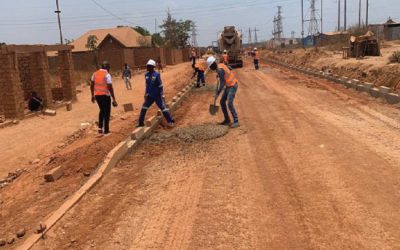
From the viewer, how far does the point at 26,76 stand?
58.6 feet

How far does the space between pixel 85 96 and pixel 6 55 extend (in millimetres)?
7682

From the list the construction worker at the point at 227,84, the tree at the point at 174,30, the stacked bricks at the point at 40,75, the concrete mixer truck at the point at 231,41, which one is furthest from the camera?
the tree at the point at 174,30

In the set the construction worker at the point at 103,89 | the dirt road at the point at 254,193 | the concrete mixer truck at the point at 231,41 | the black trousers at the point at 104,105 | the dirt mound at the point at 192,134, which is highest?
the concrete mixer truck at the point at 231,41

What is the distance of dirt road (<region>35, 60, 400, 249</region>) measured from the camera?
4.76m

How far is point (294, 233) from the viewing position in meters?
4.73

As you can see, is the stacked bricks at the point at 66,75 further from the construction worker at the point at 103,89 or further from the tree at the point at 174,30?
the tree at the point at 174,30

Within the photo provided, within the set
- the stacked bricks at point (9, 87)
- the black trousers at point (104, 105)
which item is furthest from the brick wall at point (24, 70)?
the black trousers at point (104, 105)

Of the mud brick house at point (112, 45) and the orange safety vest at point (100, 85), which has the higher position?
the mud brick house at point (112, 45)

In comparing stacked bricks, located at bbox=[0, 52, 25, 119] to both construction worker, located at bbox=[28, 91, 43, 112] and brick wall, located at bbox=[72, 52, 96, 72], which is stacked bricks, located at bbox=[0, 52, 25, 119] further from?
brick wall, located at bbox=[72, 52, 96, 72]

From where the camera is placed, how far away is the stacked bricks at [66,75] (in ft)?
65.9

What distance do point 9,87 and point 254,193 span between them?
1166cm

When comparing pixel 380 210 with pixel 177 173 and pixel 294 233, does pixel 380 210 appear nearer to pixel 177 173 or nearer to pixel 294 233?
pixel 294 233

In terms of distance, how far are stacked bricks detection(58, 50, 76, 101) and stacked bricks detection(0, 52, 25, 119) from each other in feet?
16.1

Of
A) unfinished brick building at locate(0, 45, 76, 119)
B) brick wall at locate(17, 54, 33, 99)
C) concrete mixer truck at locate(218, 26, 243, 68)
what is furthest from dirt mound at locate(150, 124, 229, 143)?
concrete mixer truck at locate(218, 26, 243, 68)
